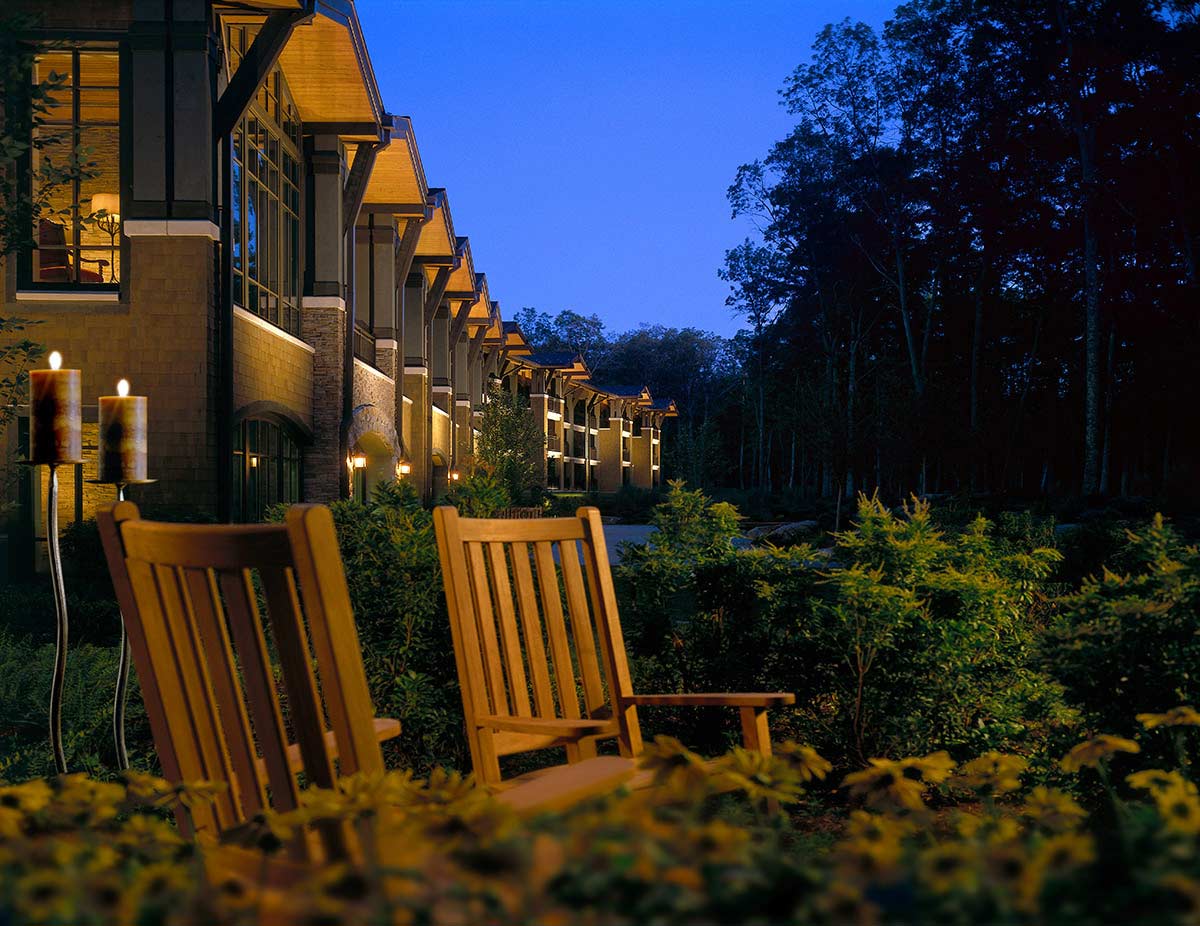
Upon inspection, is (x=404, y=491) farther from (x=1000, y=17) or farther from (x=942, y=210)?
(x=942, y=210)

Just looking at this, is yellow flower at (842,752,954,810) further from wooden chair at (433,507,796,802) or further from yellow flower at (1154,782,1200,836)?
wooden chair at (433,507,796,802)

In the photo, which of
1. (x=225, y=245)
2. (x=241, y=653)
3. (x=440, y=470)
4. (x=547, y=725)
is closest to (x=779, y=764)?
(x=241, y=653)

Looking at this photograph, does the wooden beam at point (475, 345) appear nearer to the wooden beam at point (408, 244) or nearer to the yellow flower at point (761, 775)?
the wooden beam at point (408, 244)

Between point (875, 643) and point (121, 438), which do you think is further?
point (875, 643)

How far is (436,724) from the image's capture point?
492 centimetres

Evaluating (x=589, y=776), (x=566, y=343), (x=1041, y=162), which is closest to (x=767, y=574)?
(x=589, y=776)

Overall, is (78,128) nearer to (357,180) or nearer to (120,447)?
(357,180)

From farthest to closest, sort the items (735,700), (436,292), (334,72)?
1. (436,292)
2. (334,72)
3. (735,700)

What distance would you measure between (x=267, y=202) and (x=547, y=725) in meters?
13.0

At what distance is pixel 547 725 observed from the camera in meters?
3.25

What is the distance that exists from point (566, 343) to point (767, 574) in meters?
91.4

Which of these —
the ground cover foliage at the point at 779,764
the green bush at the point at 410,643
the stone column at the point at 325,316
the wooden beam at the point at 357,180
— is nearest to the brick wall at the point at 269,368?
the stone column at the point at 325,316

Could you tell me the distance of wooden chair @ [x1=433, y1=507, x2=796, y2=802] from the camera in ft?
11.2

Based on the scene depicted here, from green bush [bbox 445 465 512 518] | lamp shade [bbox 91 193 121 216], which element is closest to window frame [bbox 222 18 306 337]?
lamp shade [bbox 91 193 121 216]
